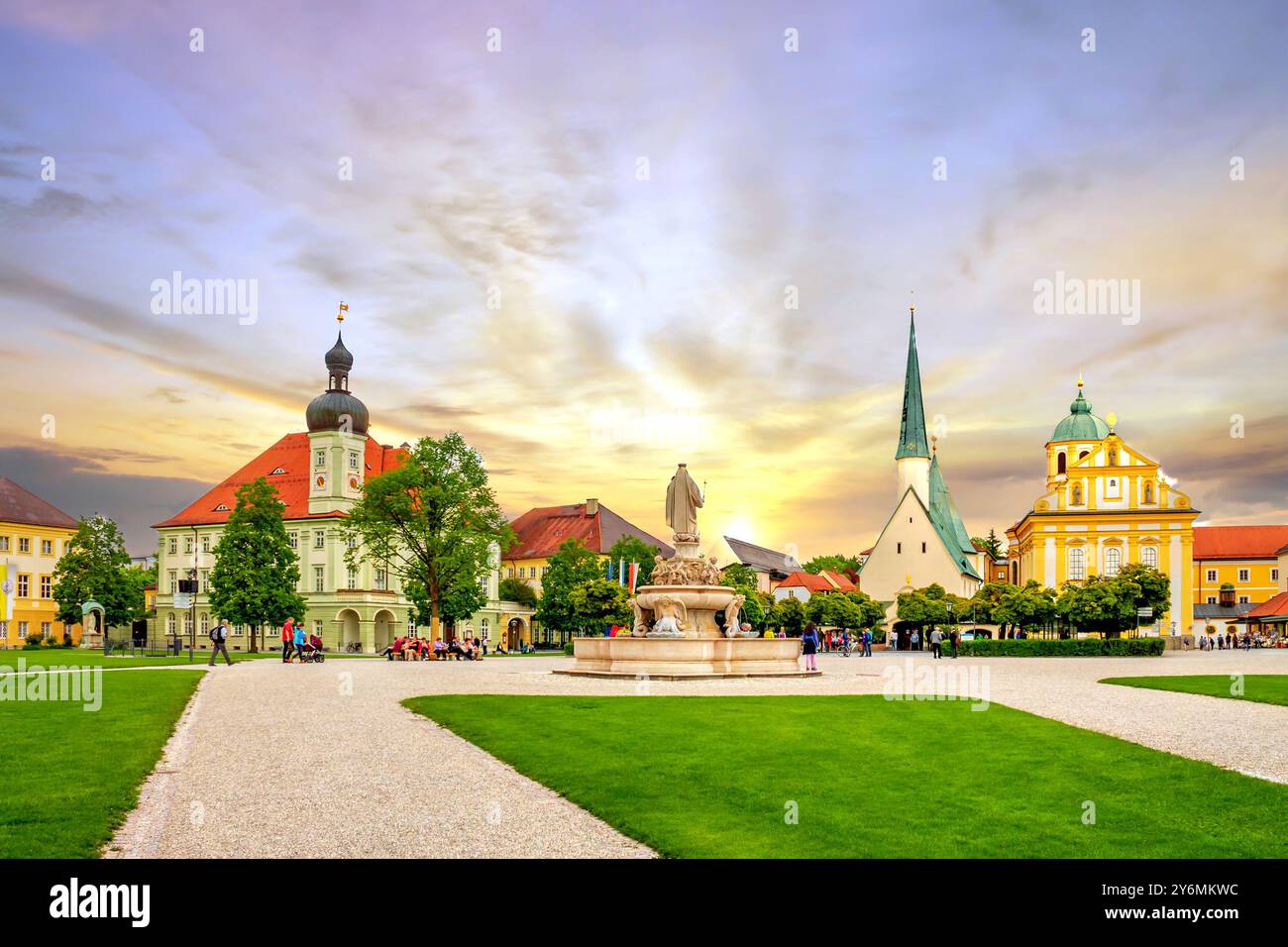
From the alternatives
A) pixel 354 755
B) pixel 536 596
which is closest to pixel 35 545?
pixel 536 596

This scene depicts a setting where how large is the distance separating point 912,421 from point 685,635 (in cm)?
8859

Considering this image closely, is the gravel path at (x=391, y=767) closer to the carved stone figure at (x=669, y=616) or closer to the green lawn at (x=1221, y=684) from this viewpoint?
the green lawn at (x=1221, y=684)

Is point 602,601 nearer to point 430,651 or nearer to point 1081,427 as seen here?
point 430,651

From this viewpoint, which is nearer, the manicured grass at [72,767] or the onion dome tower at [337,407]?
the manicured grass at [72,767]

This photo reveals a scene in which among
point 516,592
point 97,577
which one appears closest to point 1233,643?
point 516,592

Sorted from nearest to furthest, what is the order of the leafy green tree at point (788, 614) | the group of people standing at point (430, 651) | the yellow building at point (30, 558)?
1. the group of people standing at point (430, 651)
2. the leafy green tree at point (788, 614)
3. the yellow building at point (30, 558)

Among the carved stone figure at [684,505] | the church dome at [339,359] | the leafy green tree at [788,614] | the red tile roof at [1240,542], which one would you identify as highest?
the church dome at [339,359]

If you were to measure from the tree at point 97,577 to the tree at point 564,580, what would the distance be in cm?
3209

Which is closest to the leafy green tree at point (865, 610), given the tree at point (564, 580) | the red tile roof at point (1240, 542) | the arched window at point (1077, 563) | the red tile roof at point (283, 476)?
the tree at point (564, 580)

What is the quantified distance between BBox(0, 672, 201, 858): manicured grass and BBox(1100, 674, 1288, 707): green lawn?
877 inches

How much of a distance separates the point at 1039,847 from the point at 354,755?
9552 millimetres

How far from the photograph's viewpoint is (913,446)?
378 feet

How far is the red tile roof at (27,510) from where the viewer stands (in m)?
94.6

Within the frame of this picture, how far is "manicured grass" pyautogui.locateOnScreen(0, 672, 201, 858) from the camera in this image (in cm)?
969
